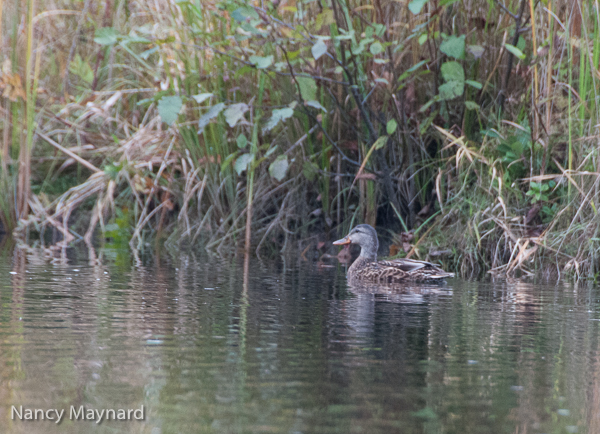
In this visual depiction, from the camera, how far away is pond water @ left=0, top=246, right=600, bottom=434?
2379 millimetres

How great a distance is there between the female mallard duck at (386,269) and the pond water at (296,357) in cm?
45

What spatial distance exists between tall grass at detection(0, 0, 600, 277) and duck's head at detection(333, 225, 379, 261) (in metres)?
0.37

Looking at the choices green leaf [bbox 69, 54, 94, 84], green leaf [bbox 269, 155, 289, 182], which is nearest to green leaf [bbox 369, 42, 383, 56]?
green leaf [bbox 269, 155, 289, 182]

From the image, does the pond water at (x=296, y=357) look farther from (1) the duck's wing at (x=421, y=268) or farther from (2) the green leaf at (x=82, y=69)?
(2) the green leaf at (x=82, y=69)

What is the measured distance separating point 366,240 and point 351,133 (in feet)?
4.46

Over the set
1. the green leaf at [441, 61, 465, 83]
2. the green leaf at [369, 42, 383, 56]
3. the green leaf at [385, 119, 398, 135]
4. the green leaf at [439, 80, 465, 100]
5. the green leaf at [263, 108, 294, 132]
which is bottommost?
the green leaf at [385, 119, 398, 135]

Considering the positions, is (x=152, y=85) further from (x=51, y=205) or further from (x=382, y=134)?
(x=382, y=134)

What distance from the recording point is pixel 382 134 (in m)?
7.23

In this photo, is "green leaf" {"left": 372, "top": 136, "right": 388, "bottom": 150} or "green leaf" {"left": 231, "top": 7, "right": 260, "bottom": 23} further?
"green leaf" {"left": 372, "top": 136, "right": 388, "bottom": 150}

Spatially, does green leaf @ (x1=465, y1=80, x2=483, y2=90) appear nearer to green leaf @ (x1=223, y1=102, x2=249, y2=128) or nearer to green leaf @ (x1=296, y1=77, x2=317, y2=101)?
green leaf @ (x1=296, y1=77, x2=317, y2=101)

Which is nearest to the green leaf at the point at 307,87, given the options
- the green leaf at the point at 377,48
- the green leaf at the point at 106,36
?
the green leaf at the point at 377,48

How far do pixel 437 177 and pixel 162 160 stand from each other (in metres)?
3.41

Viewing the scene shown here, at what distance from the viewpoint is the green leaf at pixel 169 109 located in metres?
6.30

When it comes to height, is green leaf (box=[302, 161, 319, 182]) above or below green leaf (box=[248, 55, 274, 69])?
below
